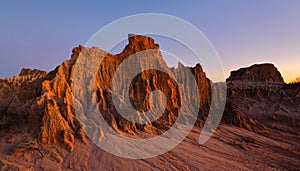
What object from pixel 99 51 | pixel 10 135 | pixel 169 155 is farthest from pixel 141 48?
pixel 10 135

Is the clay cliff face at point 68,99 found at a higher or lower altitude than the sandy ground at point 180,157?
higher

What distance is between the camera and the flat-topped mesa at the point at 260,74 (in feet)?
163

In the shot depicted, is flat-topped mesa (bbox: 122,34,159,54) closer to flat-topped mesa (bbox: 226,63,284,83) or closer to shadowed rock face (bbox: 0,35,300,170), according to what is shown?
shadowed rock face (bbox: 0,35,300,170)

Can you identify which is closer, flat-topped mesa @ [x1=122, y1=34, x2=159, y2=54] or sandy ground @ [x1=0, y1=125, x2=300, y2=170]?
sandy ground @ [x1=0, y1=125, x2=300, y2=170]

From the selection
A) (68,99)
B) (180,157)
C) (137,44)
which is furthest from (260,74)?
(68,99)

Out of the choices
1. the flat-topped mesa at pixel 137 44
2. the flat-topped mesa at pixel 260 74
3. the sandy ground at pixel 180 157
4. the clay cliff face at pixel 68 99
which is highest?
the flat-topped mesa at pixel 260 74

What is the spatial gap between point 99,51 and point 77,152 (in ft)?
22.6

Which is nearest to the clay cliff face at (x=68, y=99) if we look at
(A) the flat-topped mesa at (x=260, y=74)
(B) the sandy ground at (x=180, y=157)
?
(B) the sandy ground at (x=180, y=157)

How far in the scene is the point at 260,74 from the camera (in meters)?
50.6

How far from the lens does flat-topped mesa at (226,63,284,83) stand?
49562mm

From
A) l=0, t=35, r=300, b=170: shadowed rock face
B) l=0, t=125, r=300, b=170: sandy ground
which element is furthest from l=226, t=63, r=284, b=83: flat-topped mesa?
l=0, t=125, r=300, b=170: sandy ground

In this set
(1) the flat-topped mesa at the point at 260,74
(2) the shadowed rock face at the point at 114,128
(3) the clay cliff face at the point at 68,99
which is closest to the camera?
(2) the shadowed rock face at the point at 114,128

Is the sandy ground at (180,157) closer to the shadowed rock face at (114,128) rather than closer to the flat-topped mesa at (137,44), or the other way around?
the shadowed rock face at (114,128)

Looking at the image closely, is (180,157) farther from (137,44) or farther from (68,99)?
(137,44)
